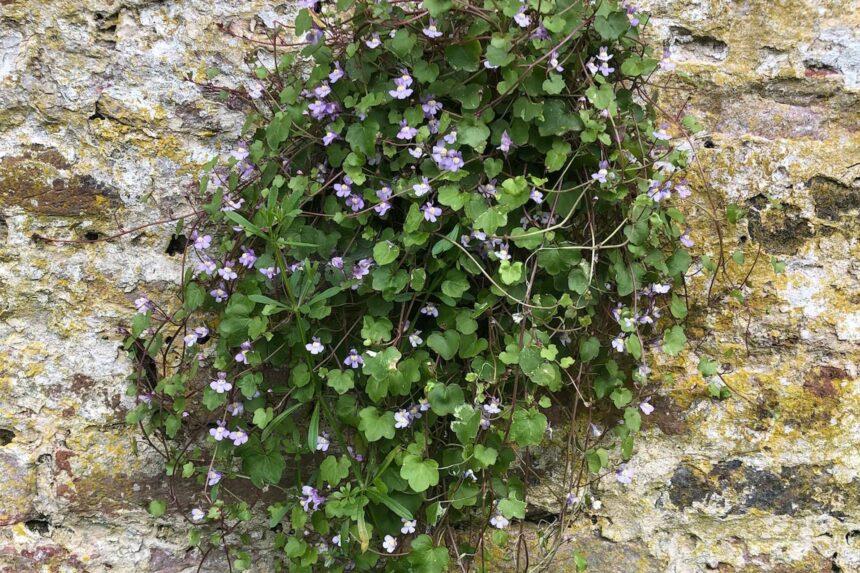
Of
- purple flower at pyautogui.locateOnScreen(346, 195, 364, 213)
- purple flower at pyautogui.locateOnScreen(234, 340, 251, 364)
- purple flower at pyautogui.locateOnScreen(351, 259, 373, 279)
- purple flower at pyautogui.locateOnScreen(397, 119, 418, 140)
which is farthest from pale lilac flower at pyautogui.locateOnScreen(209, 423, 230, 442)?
purple flower at pyautogui.locateOnScreen(397, 119, 418, 140)

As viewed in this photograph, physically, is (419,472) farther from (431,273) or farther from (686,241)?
(686,241)

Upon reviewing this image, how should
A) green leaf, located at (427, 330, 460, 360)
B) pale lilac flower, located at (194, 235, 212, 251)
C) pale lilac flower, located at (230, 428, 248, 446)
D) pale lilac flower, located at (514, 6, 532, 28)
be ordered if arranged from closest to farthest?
pale lilac flower, located at (514, 6, 532, 28) < green leaf, located at (427, 330, 460, 360) < pale lilac flower, located at (230, 428, 248, 446) < pale lilac flower, located at (194, 235, 212, 251)

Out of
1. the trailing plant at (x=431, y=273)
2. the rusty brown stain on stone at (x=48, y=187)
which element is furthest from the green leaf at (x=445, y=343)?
the rusty brown stain on stone at (x=48, y=187)

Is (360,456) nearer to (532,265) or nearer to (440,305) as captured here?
(440,305)

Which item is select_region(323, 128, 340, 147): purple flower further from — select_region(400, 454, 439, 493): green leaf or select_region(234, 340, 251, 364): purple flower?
select_region(400, 454, 439, 493): green leaf

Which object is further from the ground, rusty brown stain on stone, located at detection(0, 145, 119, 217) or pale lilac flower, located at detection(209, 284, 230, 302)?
rusty brown stain on stone, located at detection(0, 145, 119, 217)

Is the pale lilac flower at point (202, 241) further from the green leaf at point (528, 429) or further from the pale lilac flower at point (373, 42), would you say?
the green leaf at point (528, 429)

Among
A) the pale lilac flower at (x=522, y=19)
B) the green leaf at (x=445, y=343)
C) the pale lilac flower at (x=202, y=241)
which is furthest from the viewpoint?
the pale lilac flower at (x=202, y=241)

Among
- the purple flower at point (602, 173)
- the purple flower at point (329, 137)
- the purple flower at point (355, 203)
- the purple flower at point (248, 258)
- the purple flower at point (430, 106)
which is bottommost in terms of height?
the purple flower at point (248, 258)
